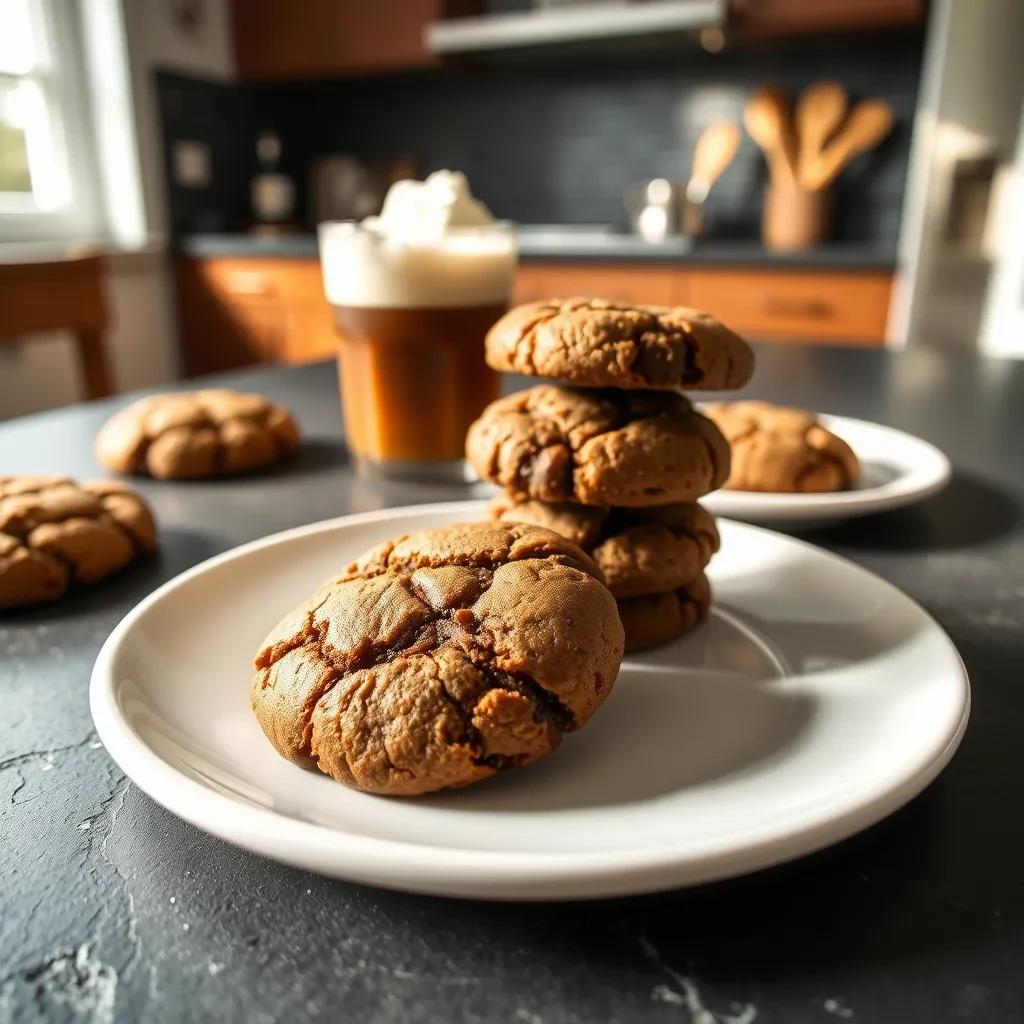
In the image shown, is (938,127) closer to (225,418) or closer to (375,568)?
(225,418)

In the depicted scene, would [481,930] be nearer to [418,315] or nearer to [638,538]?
[638,538]

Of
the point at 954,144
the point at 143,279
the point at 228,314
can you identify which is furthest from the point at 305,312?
the point at 954,144

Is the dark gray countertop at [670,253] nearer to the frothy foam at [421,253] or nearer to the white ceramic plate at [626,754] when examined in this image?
the frothy foam at [421,253]

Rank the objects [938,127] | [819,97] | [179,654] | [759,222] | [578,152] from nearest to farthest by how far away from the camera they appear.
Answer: [179,654] → [938,127] → [819,97] → [759,222] → [578,152]

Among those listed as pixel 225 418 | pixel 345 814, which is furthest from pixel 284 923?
pixel 225 418

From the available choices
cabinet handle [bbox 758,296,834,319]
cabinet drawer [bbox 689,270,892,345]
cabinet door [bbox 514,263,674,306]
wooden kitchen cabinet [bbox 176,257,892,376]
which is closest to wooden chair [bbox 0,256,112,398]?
wooden kitchen cabinet [bbox 176,257,892,376]

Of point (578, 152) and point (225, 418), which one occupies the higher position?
point (578, 152)

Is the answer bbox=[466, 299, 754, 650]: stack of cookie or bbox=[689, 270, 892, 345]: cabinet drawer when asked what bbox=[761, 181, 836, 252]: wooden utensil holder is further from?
bbox=[466, 299, 754, 650]: stack of cookie

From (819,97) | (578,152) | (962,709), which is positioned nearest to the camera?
(962,709)
